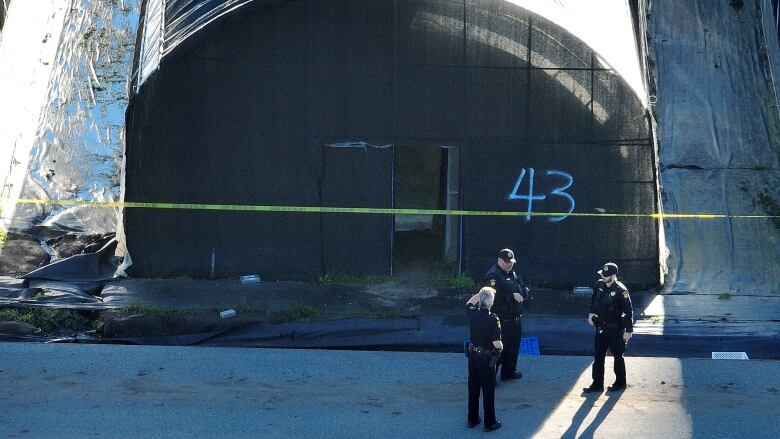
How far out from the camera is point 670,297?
13.7 metres

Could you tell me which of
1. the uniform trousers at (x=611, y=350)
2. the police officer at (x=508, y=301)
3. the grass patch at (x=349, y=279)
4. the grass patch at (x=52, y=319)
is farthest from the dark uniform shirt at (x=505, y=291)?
the grass patch at (x=52, y=319)

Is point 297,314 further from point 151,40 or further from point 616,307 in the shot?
point 151,40

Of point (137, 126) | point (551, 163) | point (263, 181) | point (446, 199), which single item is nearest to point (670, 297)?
point (551, 163)

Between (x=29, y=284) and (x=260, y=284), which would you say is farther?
(x=260, y=284)

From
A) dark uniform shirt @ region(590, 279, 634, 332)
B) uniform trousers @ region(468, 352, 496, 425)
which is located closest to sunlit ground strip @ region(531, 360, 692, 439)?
uniform trousers @ region(468, 352, 496, 425)

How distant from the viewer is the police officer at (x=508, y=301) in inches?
410

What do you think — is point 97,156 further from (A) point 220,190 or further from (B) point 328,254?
(B) point 328,254

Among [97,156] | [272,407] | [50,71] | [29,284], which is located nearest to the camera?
[272,407]

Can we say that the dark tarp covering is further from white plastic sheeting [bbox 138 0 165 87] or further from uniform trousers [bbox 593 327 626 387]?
uniform trousers [bbox 593 327 626 387]

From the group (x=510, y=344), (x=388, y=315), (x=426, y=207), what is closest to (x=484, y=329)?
(x=510, y=344)

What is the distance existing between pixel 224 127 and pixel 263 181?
2.98 ft

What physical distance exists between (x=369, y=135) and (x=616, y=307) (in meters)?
5.12

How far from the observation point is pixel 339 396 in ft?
33.5

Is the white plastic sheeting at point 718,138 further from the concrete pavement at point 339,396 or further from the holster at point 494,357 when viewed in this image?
the holster at point 494,357
